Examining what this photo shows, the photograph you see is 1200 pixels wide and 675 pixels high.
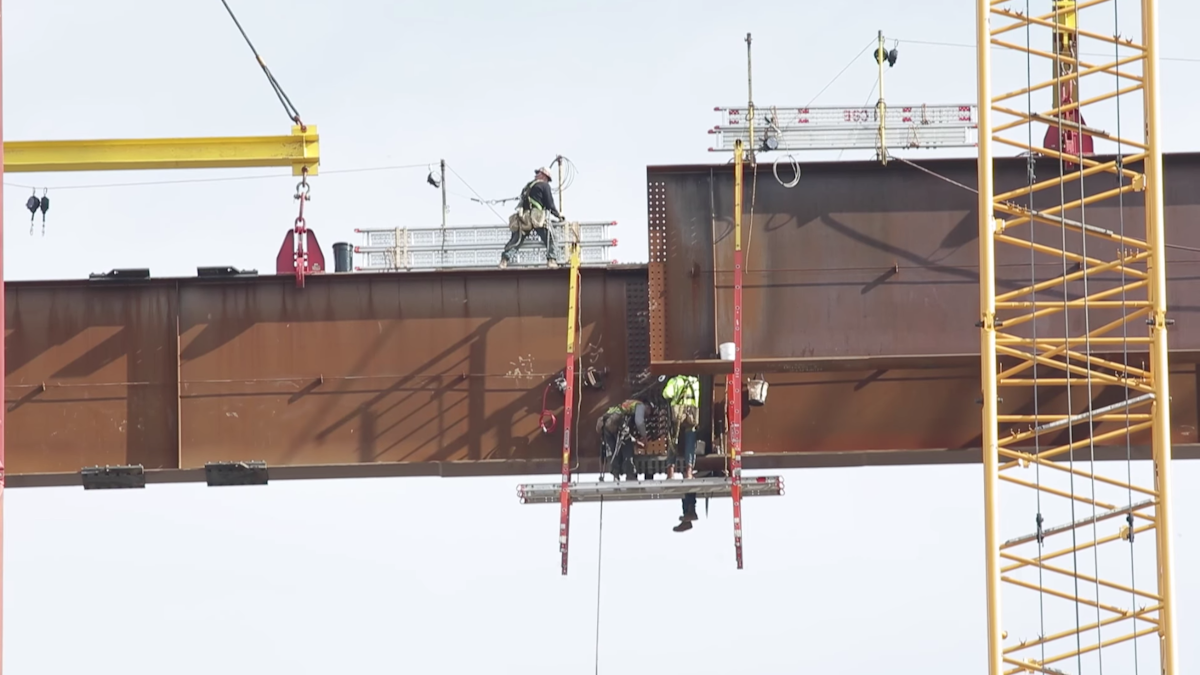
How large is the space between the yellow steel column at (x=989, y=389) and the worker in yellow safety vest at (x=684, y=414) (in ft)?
11.5

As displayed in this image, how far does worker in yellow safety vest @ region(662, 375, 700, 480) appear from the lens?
21.1 meters

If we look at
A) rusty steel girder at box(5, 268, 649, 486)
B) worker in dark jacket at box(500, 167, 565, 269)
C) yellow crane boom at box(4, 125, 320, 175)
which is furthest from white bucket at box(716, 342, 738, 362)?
yellow crane boom at box(4, 125, 320, 175)

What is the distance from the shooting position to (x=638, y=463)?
21688 millimetres

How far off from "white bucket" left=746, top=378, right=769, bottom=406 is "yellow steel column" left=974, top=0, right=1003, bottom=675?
8.75 feet

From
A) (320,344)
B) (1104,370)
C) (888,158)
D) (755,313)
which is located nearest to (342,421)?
(320,344)

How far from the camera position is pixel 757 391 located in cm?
2128

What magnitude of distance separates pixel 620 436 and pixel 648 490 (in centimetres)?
129

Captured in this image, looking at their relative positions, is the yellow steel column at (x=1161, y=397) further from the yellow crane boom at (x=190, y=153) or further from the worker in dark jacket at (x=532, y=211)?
the yellow crane boom at (x=190, y=153)

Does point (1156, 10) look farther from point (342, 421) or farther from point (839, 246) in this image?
point (342, 421)

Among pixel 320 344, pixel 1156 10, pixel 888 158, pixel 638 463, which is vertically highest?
pixel 1156 10

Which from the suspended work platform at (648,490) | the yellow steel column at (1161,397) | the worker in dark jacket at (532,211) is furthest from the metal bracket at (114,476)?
the yellow steel column at (1161,397)

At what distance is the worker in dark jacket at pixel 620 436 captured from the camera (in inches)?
848

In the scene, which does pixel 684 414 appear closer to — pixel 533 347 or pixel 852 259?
pixel 533 347

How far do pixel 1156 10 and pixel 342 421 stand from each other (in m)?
11.7
